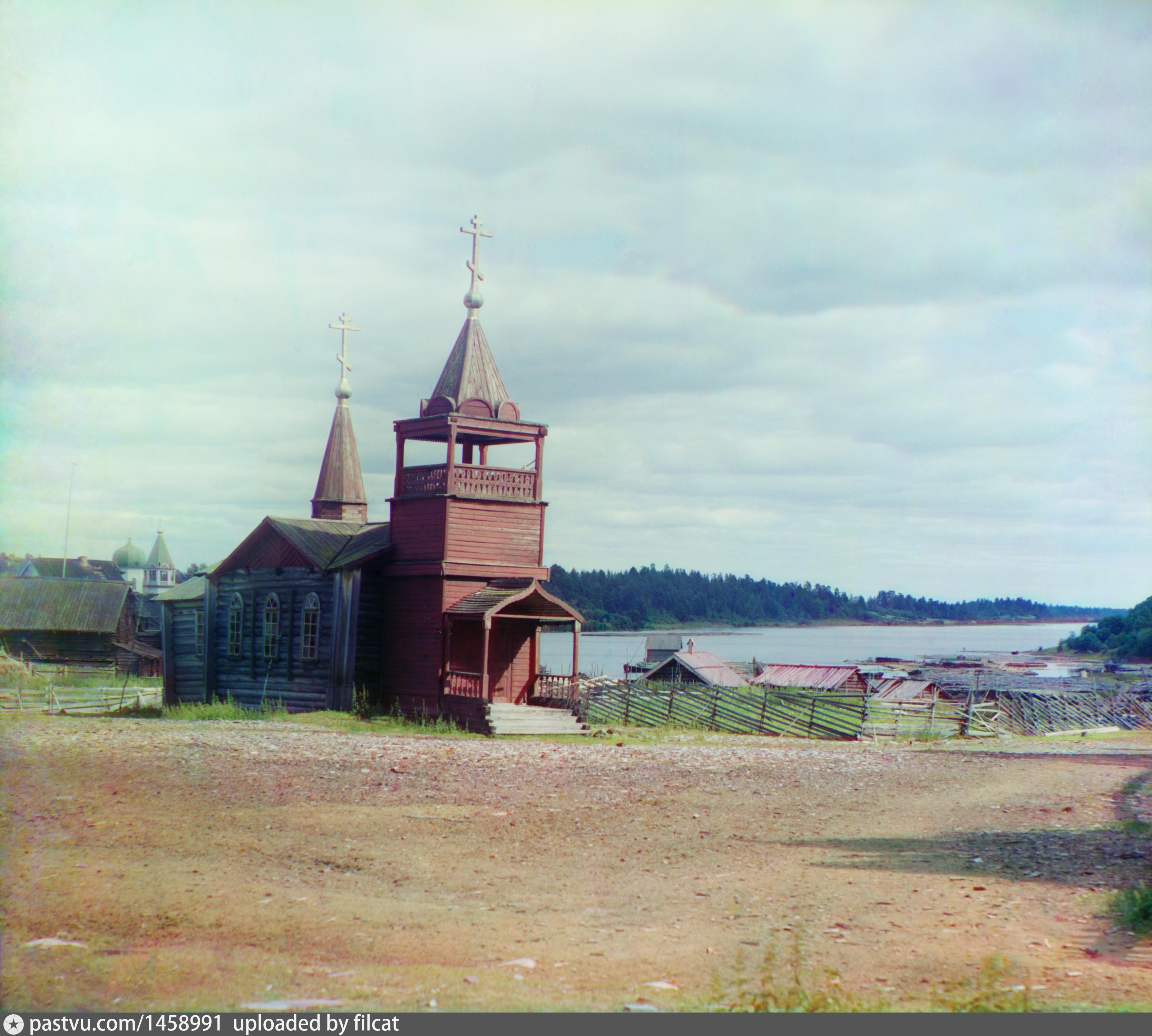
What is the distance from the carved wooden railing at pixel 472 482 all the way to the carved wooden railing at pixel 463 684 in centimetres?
408

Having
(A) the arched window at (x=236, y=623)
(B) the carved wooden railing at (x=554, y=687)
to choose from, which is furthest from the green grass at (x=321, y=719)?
(B) the carved wooden railing at (x=554, y=687)

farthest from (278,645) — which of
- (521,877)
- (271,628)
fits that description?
(521,877)

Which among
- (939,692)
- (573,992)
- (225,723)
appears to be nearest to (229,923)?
(573,992)

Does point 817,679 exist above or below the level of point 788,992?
below

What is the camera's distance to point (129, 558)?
11875cm

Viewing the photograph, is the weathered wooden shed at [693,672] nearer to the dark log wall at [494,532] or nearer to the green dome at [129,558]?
the dark log wall at [494,532]

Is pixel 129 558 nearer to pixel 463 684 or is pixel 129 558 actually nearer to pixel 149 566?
pixel 149 566

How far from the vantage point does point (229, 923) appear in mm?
8352

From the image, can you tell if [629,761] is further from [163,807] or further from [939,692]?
[939,692]

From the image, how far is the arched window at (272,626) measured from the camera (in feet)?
91.9

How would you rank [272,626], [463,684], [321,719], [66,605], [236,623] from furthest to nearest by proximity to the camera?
[66,605] < [236,623] < [272,626] < [463,684] < [321,719]

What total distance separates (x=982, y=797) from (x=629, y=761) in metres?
5.75

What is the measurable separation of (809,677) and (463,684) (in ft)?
128

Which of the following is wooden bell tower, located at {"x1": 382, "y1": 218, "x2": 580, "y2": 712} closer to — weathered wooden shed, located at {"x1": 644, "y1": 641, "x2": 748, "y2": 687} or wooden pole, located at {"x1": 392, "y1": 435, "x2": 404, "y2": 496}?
wooden pole, located at {"x1": 392, "y1": 435, "x2": 404, "y2": 496}
